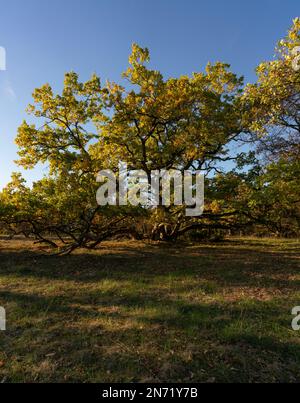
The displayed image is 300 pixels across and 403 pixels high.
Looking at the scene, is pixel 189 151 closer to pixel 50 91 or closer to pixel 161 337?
pixel 50 91

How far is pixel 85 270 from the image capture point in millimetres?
10547

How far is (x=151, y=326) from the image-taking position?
209 inches

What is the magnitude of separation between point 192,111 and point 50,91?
7248 millimetres

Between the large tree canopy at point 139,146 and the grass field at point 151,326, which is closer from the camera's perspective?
the grass field at point 151,326

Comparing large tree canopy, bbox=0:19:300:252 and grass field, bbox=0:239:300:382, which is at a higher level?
large tree canopy, bbox=0:19:300:252

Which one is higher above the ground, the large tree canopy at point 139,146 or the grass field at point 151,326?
the large tree canopy at point 139,146

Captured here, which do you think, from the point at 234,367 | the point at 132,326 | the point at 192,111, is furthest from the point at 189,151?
the point at 234,367

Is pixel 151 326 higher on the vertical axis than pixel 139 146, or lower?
lower

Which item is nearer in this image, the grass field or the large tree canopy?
the grass field

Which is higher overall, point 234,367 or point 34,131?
point 34,131

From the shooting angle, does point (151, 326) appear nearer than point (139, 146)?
Yes

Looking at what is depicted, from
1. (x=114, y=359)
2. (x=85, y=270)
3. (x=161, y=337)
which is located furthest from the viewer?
(x=85, y=270)

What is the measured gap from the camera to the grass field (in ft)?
12.9

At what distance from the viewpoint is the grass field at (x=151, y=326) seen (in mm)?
3922
